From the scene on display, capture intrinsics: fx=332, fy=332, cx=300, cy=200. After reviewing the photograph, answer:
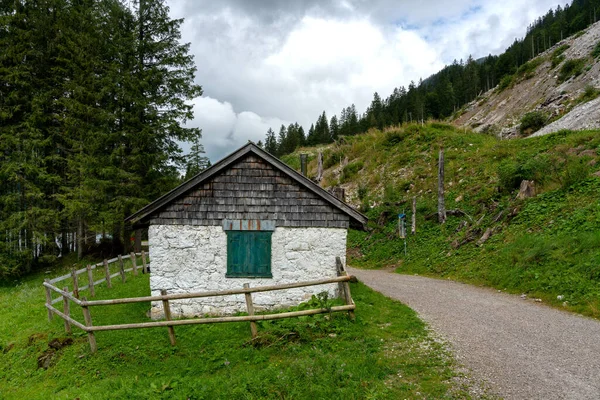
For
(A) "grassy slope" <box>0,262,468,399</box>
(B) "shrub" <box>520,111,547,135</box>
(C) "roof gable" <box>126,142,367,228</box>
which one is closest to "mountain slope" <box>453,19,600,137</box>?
(B) "shrub" <box>520,111,547,135</box>

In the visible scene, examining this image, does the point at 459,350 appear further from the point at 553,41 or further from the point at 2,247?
the point at 553,41

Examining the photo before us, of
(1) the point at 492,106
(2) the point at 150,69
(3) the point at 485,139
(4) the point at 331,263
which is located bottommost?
(4) the point at 331,263

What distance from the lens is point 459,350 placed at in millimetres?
6832

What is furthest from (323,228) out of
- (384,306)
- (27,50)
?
(27,50)

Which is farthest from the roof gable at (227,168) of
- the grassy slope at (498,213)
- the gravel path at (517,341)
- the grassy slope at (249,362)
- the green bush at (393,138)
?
the green bush at (393,138)

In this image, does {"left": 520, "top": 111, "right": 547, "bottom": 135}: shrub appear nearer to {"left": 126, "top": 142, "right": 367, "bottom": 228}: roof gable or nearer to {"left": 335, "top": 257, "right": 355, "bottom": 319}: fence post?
{"left": 126, "top": 142, "right": 367, "bottom": 228}: roof gable

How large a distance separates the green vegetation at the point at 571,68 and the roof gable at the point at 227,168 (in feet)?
150

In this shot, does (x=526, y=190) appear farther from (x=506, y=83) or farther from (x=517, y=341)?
(x=506, y=83)

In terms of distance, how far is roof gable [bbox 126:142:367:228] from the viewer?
33.6ft

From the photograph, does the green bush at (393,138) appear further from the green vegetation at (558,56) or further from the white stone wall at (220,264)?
the green vegetation at (558,56)

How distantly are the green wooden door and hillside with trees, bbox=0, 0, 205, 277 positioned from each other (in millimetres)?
10970

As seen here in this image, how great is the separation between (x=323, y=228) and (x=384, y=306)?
299 centimetres

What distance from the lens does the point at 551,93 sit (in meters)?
40.8

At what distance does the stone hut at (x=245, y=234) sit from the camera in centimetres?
1039
